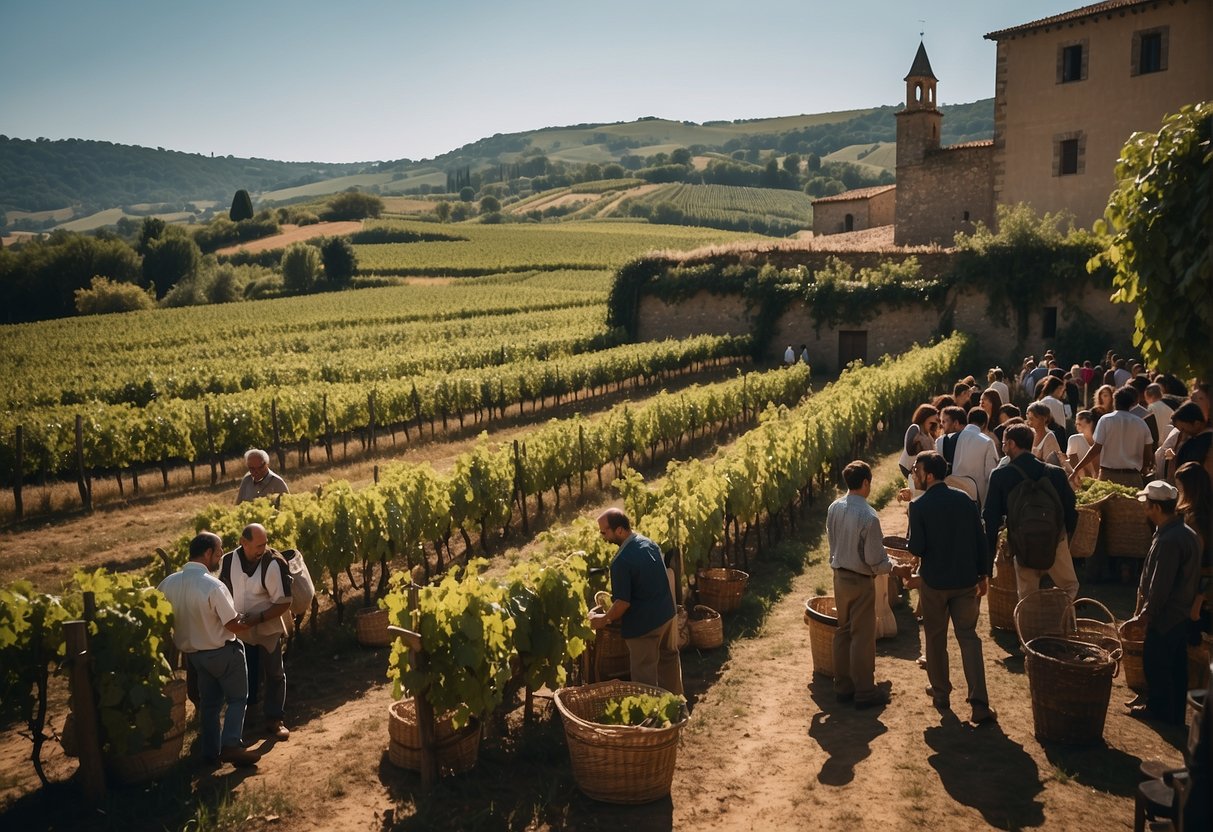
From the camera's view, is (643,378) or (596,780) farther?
(643,378)

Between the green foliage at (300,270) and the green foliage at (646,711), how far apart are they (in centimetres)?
6597

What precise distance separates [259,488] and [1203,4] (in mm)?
30276

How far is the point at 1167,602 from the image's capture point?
5.96 m

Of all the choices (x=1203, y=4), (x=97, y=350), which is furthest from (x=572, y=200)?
(x=1203, y=4)

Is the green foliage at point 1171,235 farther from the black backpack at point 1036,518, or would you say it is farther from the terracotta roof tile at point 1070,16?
the terracotta roof tile at point 1070,16

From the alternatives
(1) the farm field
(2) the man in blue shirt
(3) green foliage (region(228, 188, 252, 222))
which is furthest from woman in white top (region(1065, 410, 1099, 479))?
(3) green foliage (region(228, 188, 252, 222))

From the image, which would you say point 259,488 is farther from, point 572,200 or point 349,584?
point 572,200

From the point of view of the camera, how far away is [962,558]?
6.27m

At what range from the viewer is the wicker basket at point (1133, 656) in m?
6.44

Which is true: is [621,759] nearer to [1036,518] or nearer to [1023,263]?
[1036,518]

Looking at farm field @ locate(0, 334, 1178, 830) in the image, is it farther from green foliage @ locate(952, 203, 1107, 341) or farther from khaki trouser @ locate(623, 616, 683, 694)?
green foliage @ locate(952, 203, 1107, 341)

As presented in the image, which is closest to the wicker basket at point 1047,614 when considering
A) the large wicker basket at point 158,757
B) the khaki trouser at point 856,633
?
the khaki trouser at point 856,633

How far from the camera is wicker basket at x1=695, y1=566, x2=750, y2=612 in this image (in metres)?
9.27

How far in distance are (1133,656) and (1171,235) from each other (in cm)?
325
